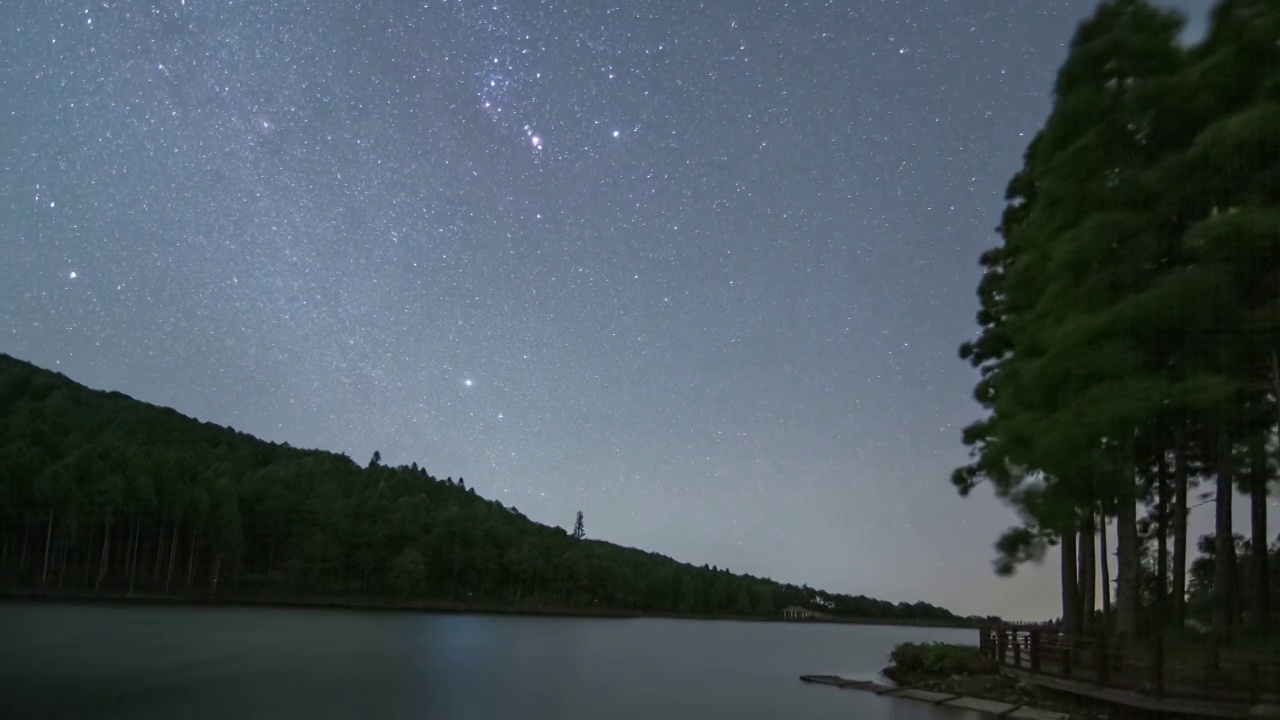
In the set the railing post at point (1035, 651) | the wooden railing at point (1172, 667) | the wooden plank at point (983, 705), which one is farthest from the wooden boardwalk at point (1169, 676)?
the wooden plank at point (983, 705)

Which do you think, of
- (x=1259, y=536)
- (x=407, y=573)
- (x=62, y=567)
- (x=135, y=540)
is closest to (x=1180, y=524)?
(x=1259, y=536)

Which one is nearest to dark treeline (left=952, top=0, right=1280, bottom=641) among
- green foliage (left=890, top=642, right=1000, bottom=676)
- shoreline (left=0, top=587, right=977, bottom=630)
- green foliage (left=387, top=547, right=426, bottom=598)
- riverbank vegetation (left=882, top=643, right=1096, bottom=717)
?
riverbank vegetation (left=882, top=643, right=1096, bottom=717)

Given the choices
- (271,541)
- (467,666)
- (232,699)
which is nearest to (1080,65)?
(232,699)

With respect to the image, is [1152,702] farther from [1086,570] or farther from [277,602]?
[277,602]

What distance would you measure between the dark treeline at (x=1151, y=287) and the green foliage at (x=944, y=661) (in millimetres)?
4122

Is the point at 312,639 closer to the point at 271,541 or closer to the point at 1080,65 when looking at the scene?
the point at 1080,65

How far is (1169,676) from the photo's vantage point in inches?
513

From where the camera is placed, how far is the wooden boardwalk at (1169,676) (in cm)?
1180

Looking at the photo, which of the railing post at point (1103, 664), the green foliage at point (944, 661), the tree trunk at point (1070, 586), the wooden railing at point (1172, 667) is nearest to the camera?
the wooden railing at point (1172, 667)

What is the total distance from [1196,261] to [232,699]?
1616 centimetres

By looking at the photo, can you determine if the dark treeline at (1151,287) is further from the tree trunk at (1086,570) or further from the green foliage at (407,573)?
the green foliage at (407,573)

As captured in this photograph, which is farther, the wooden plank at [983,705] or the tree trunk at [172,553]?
the tree trunk at [172,553]

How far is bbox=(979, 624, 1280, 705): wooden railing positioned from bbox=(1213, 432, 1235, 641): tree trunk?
55cm

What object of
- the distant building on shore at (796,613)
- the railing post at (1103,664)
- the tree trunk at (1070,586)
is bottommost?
the distant building on shore at (796,613)
